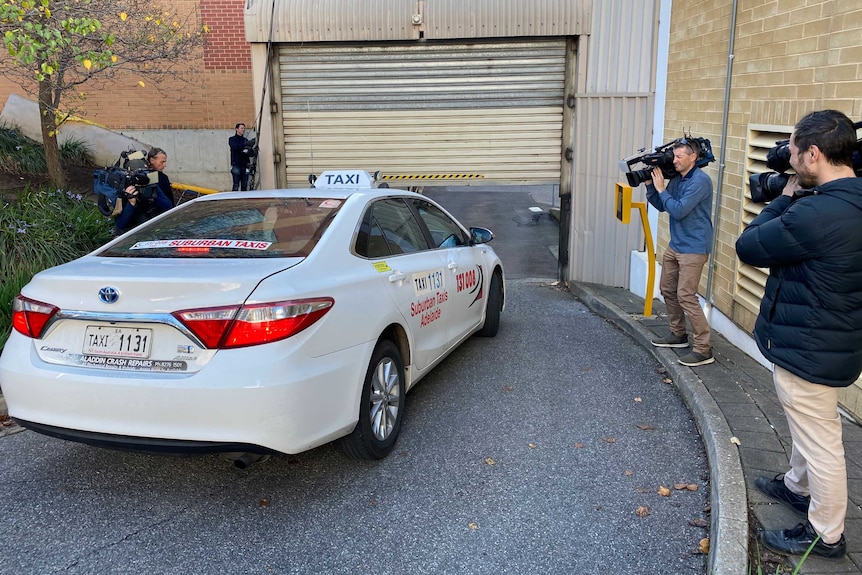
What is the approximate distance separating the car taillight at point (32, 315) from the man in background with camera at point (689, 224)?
13.9 feet

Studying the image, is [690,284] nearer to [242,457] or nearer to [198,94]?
[242,457]

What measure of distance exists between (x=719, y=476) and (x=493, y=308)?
3261mm

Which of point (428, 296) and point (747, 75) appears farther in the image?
point (747, 75)

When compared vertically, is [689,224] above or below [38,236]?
above

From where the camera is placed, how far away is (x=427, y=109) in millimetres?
9508

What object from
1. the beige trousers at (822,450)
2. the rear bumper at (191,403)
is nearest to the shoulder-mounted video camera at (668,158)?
the beige trousers at (822,450)

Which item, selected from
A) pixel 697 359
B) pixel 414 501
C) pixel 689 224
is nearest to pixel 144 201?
pixel 414 501

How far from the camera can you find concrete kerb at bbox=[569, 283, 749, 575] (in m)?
2.94

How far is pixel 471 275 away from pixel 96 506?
10.9 feet

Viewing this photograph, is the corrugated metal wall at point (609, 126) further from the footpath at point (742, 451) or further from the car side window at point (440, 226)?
the car side window at point (440, 226)

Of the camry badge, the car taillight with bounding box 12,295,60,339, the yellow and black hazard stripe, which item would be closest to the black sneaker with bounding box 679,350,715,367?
the camry badge

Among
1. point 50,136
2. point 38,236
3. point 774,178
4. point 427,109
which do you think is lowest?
point 38,236

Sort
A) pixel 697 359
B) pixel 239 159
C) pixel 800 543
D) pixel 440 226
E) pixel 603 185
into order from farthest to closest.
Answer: pixel 239 159, pixel 603 185, pixel 440 226, pixel 697 359, pixel 800 543

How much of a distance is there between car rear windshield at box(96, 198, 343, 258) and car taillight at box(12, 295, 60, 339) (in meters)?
0.55
